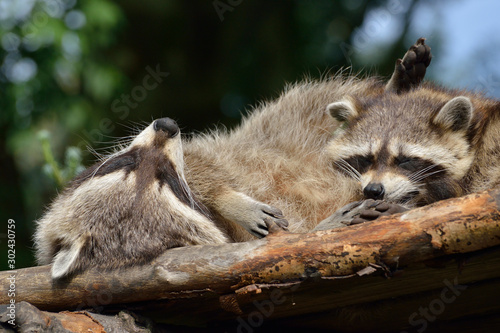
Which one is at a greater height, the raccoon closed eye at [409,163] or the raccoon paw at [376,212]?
the raccoon paw at [376,212]

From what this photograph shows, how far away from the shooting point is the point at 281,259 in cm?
233

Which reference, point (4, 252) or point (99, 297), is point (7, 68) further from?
point (99, 297)

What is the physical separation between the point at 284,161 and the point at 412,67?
1011 millimetres

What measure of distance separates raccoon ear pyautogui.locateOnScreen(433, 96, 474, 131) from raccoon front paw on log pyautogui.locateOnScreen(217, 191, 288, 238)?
112cm

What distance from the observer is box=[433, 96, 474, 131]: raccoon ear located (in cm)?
326

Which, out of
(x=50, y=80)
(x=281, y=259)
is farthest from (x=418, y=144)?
(x=50, y=80)

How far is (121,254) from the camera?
8.94 ft

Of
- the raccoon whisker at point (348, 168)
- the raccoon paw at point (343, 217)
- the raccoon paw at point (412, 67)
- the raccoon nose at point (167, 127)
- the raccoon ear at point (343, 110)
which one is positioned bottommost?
the raccoon whisker at point (348, 168)

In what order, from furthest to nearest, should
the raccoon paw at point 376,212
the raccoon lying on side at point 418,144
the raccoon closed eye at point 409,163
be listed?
the raccoon closed eye at point 409,163
the raccoon lying on side at point 418,144
the raccoon paw at point 376,212

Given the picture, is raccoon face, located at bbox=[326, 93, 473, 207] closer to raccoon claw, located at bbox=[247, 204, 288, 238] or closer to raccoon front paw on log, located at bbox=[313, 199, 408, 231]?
raccoon front paw on log, located at bbox=[313, 199, 408, 231]

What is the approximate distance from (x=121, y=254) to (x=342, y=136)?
5.15ft

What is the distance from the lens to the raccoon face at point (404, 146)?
3.10 metres

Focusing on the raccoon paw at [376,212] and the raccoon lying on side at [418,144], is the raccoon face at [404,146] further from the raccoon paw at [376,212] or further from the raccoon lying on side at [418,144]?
the raccoon paw at [376,212]

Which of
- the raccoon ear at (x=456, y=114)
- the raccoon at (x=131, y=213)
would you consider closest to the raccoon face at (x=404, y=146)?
the raccoon ear at (x=456, y=114)
